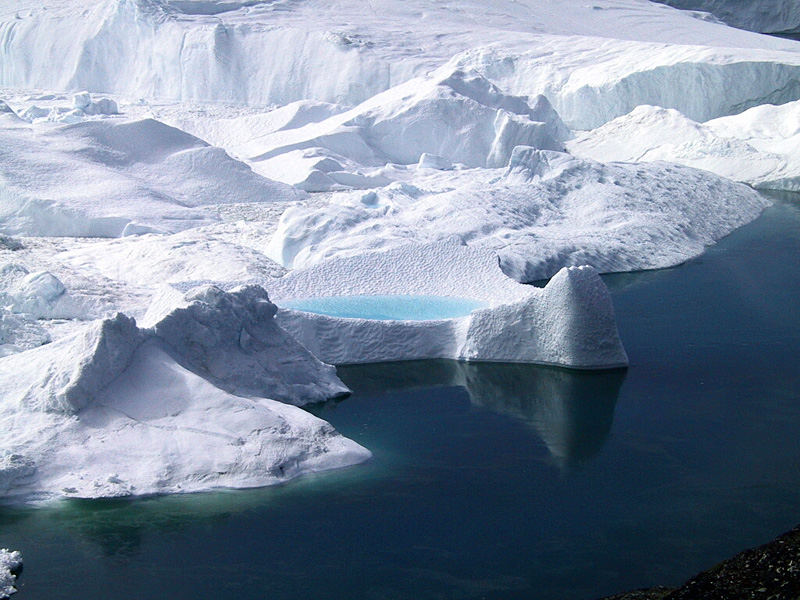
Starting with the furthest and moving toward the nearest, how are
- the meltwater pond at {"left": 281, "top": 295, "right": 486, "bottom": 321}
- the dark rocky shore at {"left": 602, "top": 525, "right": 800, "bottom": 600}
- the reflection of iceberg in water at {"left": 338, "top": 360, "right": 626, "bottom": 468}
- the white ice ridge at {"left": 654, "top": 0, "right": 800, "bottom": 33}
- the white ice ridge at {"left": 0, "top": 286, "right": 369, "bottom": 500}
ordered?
1. the white ice ridge at {"left": 654, "top": 0, "right": 800, "bottom": 33}
2. the meltwater pond at {"left": 281, "top": 295, "right": 486, "bottom": 321}
3. the reflection of iceberg in water at {"left": 338, "top": 360, "right": 626, "bottom": 468}
4. the white ice ridge at {"left": 0, "top": 286, "right": 369, "bottom": 500}
5. the dark rocky shore at {"left": 602, "top": 525, "right": 800, "bottom": 600}

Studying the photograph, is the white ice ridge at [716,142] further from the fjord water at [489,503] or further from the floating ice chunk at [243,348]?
the floating ice chunk at [243,348]

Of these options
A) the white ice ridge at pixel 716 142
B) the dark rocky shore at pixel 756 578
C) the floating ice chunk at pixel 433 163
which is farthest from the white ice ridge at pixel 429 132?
the dark rocky shore at pixel 756 578

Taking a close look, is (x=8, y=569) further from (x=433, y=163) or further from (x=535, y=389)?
(x=433, y=163)

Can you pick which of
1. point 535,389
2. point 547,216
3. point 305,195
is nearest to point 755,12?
point 305,195

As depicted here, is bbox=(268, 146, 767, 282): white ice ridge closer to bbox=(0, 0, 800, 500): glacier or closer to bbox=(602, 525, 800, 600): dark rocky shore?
bbox=(0, 0, 800, 500): glacier

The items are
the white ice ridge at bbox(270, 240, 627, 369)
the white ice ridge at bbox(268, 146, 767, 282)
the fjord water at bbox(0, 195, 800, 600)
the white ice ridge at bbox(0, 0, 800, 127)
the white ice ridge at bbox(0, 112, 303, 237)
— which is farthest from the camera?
the white ice ridge at bbox(0, 0, 800, 127)

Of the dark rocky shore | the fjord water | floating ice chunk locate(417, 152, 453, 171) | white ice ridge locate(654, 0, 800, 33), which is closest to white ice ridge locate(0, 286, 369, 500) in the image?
the fjord water
